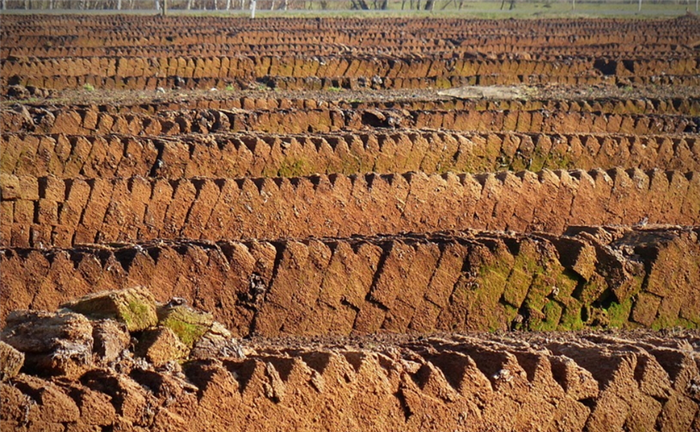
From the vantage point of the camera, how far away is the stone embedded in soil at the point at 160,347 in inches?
264

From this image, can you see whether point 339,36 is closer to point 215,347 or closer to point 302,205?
point 302,205

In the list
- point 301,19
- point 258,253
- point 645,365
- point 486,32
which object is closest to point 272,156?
point 258,253

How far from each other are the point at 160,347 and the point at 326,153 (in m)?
9.21

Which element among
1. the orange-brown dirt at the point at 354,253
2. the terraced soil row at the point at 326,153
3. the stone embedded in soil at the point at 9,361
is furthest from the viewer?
the terraced soil row at the point at 326,153

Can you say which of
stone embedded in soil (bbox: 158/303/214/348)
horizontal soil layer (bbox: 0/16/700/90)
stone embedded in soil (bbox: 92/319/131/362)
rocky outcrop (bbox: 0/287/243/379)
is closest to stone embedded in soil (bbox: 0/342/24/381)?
rocky outcrop (bbox: 0/287/243/379)

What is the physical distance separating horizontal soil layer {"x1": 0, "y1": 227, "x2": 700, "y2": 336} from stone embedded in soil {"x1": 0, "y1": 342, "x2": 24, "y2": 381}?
370cm

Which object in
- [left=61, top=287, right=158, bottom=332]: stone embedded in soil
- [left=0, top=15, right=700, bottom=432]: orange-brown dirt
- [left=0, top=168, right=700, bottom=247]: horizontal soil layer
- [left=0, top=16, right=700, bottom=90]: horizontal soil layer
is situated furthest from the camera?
[left=0, top=16, right=700, bottom=90]: horizontal soil layer

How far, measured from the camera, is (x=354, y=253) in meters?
10.4

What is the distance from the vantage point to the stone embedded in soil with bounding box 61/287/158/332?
23.0 feet

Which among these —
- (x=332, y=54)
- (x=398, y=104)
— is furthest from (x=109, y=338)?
(x=332, y=54)

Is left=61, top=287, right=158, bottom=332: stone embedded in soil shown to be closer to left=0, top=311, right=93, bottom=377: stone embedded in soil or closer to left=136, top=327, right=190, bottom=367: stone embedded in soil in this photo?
left=136, top=327, right=190, bottom=367: stone embedded in soil

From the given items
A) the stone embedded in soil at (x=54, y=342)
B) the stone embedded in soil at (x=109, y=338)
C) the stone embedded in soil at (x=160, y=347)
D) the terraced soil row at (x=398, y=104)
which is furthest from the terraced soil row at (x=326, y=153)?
the stone embedded in soil at (x=54, y=342)

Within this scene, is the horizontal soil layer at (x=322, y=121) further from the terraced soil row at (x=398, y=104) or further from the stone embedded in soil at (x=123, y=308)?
the stone embedded in soil at (x=123, y=308)

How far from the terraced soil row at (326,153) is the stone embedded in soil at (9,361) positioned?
28.3 ft
